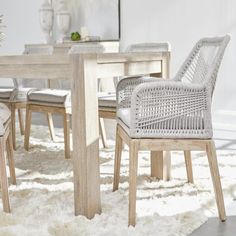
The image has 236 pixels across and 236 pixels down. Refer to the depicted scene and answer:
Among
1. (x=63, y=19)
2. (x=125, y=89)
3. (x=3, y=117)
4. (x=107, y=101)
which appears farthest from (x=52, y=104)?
(x=63, y=19)

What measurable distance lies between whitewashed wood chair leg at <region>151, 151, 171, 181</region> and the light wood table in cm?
61

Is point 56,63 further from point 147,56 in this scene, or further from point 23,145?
point 23,145

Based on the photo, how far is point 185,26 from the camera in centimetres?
465

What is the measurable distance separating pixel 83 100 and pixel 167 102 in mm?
381

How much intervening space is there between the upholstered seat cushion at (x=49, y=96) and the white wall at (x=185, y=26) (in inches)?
74.3

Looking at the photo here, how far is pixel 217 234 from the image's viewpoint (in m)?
1.88

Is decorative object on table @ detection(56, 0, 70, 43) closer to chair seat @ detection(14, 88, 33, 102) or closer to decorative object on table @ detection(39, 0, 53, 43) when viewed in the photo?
decorative object on table @ detection(39, 0, 53, 43)

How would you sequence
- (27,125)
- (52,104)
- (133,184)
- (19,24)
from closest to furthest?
(133,184), (52,104), (27,125), (19,24)

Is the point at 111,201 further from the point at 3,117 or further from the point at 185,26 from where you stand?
the point at 185,26

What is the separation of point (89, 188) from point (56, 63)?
603 millimetres

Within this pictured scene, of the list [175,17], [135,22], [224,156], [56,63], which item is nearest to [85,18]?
[135,22]

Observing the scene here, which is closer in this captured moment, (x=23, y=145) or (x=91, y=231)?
(x=91, y=231)

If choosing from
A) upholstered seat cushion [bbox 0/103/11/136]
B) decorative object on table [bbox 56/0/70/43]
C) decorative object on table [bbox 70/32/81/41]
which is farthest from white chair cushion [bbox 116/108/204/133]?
decorative object on table [bbox 56/0/70/43]

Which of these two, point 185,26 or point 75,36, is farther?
point 75,36
